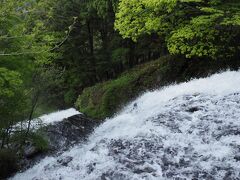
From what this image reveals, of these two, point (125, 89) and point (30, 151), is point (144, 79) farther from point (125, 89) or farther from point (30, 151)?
point (30, 151)

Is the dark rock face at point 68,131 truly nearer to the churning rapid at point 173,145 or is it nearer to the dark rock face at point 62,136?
the dark rock face at point 62,136

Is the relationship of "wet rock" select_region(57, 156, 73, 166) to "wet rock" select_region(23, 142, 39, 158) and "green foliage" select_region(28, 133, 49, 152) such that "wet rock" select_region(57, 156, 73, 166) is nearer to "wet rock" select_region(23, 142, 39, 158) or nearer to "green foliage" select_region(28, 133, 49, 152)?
"green foliage" select_region(28, 133, 49, 152)

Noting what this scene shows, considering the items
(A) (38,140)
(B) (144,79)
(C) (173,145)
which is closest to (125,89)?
(B) (144,79)

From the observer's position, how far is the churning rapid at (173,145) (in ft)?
28.8

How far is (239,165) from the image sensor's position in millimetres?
8320

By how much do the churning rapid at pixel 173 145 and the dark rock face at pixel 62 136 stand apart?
0.87m

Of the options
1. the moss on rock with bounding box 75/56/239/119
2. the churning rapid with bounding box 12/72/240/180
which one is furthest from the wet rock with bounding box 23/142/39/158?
the moss on rock with bounding box 75/56/239/119

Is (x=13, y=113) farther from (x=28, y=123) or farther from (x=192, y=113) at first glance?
(x=192, y=113)

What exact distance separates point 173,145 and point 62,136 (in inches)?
283

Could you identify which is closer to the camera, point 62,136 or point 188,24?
point 188,24

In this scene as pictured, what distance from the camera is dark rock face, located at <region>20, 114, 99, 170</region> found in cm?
1394

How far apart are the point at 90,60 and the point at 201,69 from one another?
37.6 ft

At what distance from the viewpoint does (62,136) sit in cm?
1602

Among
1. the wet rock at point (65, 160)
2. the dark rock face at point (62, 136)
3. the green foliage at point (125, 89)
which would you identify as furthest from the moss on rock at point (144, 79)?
the wet rock at point (65, 160)
